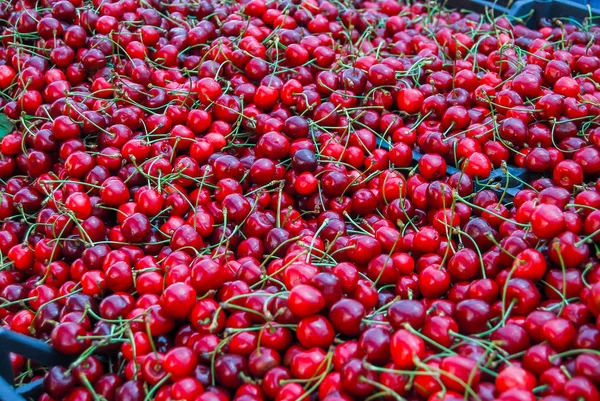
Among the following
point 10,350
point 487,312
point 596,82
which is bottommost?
point 10,350

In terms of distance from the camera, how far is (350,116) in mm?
2662

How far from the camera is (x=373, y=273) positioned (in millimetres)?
1887

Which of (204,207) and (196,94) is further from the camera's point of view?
(196,94)

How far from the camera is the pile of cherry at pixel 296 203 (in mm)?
1538

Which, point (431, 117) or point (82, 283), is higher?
point (431, 117)

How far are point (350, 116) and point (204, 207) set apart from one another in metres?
0.83

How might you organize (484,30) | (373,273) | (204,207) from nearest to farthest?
(373,273) < (204,207) < (484,30)

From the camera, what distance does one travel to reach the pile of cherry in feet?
5.05

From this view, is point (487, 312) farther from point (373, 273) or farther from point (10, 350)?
point (10, 350)

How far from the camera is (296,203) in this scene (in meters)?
2.38

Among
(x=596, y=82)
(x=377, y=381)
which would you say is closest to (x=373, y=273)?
(x=377, y=381)

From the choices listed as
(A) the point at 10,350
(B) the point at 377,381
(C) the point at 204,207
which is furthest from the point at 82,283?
(B) the point at 377,381

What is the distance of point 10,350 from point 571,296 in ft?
5.16

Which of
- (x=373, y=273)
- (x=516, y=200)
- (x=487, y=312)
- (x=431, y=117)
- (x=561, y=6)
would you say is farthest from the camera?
(x=561, y=6)
